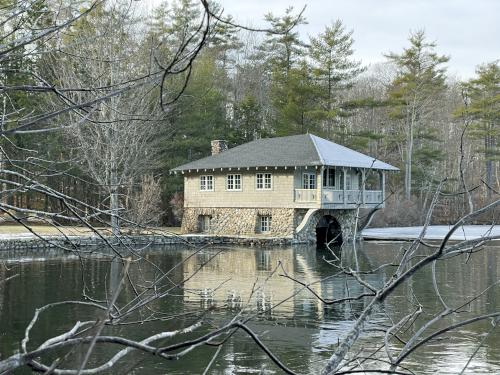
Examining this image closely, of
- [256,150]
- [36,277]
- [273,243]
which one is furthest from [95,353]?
[256,150]

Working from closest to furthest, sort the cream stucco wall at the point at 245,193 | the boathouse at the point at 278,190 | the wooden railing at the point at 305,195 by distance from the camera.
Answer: the wooden railing at the point at 305,195, the boathouse at the point at 278,190, the cream stucco wall at the point at 245,193

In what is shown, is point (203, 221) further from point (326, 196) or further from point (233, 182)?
point (326, 196)

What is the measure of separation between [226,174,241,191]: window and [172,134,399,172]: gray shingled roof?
2.22ft

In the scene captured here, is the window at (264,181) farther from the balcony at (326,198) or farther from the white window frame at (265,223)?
the balcony at (326,198)

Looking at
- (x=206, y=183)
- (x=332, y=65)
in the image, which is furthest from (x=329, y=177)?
(x=332, y=65)

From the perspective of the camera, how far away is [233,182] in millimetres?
30469

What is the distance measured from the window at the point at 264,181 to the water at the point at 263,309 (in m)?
7.90

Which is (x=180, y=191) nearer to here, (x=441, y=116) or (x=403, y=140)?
(x=403, y=140)

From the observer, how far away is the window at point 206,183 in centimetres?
3134

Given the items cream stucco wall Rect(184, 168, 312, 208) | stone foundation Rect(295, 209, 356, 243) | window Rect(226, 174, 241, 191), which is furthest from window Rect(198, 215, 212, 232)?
stone foundation Rect(295, 209, 356, 243)

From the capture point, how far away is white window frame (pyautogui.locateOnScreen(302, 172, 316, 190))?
2889 cm

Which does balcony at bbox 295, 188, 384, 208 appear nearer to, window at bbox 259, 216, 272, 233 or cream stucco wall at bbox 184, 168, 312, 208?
cream stucco wall at bbox 184, 168, 312, 208

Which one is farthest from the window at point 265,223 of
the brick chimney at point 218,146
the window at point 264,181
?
the brick chimney at point 218,146

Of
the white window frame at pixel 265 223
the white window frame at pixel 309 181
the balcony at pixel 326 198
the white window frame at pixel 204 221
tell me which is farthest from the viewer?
the white window frame at pixel 204 221
